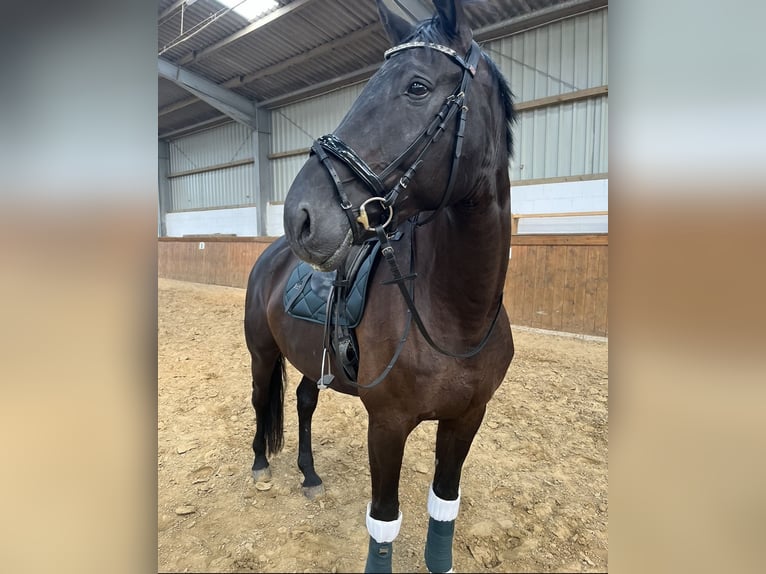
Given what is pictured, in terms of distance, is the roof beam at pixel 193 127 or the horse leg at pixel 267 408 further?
the horse leg at pixel 267 408

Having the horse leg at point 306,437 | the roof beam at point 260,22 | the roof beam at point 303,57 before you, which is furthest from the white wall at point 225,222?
the horse leg at point 306,437

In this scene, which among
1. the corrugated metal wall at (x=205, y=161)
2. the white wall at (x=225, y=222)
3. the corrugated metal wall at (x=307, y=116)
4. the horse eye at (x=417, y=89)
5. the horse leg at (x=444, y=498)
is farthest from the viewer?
the corrugated metal wall at (x=307, y=116)

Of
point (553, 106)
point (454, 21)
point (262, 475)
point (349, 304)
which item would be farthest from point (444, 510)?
point (553, 106)

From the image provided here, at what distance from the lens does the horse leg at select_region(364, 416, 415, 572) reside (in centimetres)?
99

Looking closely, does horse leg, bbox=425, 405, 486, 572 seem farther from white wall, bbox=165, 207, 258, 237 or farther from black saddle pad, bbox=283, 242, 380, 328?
white wall, bbox=165, 207, 258, 237

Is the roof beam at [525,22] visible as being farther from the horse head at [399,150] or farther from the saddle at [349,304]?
the saddle at [349,304]

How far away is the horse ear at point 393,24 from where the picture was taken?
2.88 feet

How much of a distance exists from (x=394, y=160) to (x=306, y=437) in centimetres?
157

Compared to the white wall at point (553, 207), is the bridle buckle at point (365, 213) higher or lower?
lower

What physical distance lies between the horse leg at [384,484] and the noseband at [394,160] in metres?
0.56
